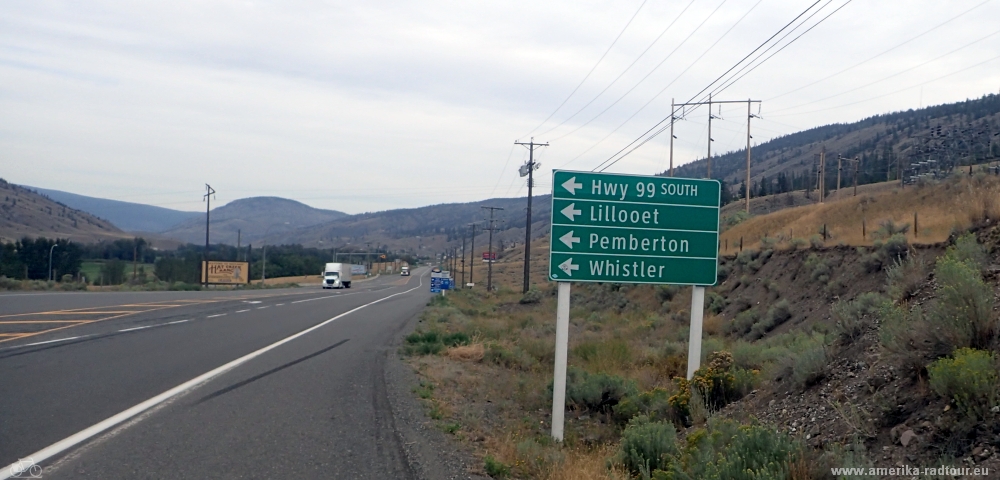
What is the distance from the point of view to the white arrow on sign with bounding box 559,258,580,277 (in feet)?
34.0

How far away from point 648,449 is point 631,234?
3.57 meters

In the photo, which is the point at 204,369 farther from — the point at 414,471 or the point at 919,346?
the point at 919,346

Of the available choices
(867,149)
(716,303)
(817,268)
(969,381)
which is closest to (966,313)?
(969,381)

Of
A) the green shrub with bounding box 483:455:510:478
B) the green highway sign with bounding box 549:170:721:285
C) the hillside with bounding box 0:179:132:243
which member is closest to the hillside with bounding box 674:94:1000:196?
the green highway sign with bounding box 549:170:721:285

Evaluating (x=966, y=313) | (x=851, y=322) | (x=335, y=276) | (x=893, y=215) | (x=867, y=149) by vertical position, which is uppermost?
(x=867, y=149)

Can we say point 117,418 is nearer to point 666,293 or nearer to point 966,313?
point 966,313

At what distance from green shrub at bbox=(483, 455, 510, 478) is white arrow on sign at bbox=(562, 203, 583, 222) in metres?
3.67

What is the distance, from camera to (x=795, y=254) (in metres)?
26.4

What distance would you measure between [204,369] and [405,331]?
12.1m

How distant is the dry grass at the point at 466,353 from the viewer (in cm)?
1820

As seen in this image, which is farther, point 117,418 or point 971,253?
point 971,253

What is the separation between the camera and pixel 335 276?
83688mm

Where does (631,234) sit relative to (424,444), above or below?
above

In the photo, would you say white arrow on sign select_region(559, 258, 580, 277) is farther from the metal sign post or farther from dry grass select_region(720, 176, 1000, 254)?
dry grass select_region(720, 176, 1000, 254)
